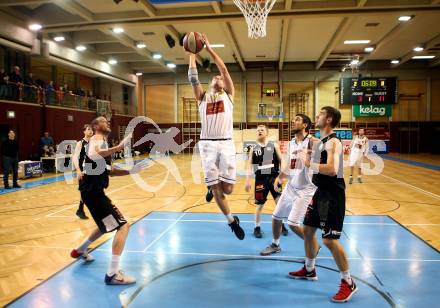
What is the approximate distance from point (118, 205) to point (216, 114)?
18.7ft

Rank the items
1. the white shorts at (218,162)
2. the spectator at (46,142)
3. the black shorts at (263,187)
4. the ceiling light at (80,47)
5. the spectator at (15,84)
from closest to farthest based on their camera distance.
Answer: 1. the white shorts at (218,162)
2. the black shorts at (263,187)
3. the spectator at (15,84)
4. the spectator at (46,142)
5. the ceiling light at (80,47)

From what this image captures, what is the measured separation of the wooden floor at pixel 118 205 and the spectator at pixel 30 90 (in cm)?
556

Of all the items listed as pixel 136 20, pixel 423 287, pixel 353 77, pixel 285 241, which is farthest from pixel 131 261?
pixel 353 77

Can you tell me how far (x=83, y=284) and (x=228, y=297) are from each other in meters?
1.77

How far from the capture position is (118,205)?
960 cm

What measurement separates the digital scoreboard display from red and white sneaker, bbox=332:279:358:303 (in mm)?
24118

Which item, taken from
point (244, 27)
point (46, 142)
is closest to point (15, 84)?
point (46, 142)

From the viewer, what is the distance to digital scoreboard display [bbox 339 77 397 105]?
25948mm

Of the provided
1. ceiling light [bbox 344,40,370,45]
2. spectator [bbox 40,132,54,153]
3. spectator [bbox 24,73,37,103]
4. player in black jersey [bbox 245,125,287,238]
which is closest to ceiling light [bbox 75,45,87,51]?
spectator [bbox 24,73,37,103]

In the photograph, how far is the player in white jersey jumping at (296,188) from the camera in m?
4.82

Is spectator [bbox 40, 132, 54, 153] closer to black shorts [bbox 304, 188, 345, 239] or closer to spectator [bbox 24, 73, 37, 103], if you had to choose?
spectator [bbox 24, 73, 37, 103]

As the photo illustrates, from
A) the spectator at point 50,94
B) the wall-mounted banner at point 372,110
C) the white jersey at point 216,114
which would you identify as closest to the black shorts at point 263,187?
the white jersey at point 216,114

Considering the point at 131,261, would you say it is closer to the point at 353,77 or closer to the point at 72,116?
the point at 72,116

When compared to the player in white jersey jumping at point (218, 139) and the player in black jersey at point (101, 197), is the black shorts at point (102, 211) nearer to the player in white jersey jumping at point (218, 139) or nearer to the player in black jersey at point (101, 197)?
the player in black jersey at point (101, 197)
